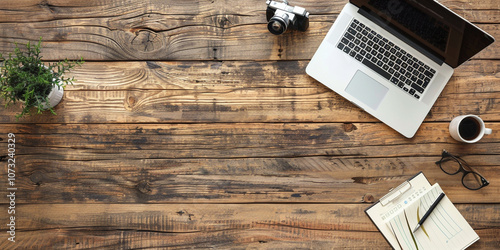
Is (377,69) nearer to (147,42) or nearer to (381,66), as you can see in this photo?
(381,66)

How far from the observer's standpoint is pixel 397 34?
4.14 feet

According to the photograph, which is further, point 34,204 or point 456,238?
point 34,204

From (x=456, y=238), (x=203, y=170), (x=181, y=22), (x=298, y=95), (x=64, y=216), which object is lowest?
(x=64, y=216)

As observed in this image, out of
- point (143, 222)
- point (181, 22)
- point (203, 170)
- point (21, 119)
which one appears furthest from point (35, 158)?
point (181, 22)

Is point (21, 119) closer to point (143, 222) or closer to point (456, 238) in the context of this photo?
point (143, 222)

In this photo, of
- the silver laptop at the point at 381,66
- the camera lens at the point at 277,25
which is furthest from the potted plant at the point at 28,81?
the silver laptop at the point at 381,66

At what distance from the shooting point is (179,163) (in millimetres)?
1348

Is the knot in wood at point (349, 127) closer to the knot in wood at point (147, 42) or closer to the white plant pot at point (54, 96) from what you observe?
the knot in wood at point (147, 42)

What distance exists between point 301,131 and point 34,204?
1.09 meters

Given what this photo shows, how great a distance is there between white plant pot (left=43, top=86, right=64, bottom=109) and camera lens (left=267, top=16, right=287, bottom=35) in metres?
0.82

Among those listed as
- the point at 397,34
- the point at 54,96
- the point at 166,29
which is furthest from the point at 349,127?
the point at 54,96

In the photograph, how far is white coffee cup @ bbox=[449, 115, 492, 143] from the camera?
1.22 metres

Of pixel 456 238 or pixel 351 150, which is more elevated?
pixel 351 150

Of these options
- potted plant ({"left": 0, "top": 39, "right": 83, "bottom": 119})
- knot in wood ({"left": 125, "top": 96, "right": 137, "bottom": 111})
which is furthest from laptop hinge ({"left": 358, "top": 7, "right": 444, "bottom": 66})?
potted plant ({"left": 0, "top": 39, "right": 83, "bottom": 119})
